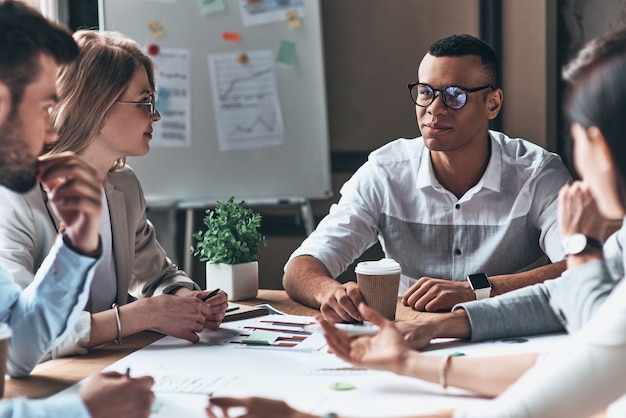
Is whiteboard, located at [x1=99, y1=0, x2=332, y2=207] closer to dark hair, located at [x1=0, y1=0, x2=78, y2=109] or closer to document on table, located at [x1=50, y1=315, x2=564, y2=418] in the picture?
document on table, located at [x1=50, y1=315, x2=564, y2=418]

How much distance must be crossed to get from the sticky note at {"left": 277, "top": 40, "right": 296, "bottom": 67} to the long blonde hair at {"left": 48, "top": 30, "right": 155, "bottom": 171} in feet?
5.58

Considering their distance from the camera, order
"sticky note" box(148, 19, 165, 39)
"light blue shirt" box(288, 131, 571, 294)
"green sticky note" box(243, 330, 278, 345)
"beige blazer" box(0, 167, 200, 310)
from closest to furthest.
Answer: "green sticky note" box(243, 330, 278, 345) < "beige blazer" box(0, 167, 200, 310) < "light blue shirt" box(288, 131, 571, 294) < "sticky note" box(148, 19, 165, 39)

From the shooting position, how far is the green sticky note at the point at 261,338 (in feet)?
5.17

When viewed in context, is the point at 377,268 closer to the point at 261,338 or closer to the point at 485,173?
the point at 261,338

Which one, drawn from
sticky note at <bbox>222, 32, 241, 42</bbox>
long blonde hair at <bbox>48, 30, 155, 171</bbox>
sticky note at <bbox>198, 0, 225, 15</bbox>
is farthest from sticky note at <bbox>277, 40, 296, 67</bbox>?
long blonde hair at <bbox>48, 30, 155, 171</bbox>

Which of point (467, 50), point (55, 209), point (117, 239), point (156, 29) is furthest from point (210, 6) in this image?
point (55, 209)

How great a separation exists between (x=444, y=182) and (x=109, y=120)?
41.0 inches

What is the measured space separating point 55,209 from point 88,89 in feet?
2.31

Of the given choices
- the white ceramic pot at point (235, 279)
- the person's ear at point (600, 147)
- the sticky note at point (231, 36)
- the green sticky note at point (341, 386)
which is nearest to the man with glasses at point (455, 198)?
the white ceramic pot at point (235, 279)

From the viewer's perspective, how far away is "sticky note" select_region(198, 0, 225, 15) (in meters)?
3.60

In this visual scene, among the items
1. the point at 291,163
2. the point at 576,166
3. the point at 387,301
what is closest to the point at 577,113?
the point at 576,166

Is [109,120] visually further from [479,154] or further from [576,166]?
[576,166]

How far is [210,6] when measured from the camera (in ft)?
11.8

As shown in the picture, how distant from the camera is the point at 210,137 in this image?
367cm
